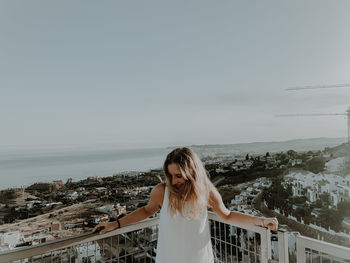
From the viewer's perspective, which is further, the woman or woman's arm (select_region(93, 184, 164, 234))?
woman's arm (select_region(93, 184, 164, 234))

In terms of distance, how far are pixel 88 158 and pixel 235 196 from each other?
2.90m

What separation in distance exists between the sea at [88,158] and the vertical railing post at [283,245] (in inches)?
66.0

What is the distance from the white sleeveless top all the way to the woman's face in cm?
10

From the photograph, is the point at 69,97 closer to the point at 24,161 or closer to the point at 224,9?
the point at 24,161

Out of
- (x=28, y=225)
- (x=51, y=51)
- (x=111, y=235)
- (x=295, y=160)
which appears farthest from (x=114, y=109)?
(x=295, y=160)

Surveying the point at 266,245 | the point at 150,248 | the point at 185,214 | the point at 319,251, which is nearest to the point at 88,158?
the point at 150,248

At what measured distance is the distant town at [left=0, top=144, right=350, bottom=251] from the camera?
3.21 meters

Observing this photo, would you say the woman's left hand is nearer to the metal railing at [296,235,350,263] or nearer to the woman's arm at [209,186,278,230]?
the woman's arm at [209,186,278,230]

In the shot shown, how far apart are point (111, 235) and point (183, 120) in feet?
10.3

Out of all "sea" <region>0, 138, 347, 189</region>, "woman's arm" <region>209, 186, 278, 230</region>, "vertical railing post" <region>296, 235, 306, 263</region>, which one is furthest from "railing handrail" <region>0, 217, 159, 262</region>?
"sea" <region>0, 138, 347, 189</region>

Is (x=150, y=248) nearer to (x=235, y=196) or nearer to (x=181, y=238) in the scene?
(x=181, y=238)

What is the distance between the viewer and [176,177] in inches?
54.6

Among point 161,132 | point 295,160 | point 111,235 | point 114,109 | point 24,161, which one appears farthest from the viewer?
point 295,160

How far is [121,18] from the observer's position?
10.9ft
